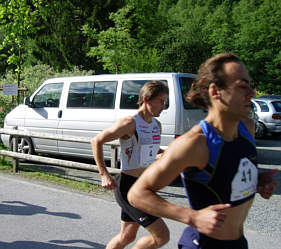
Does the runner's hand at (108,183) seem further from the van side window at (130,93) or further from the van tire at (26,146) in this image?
the van tire at (26,146)

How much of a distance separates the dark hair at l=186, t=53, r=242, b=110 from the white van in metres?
4.89

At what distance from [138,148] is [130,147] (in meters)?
0.08

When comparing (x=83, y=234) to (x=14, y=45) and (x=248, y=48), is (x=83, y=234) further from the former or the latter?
(x=248, y=48)

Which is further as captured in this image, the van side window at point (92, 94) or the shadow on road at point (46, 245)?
the van side window at point (92, 94)

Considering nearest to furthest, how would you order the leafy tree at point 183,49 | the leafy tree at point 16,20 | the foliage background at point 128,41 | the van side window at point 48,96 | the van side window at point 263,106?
the van side window at point 48,96
the leafy tree at point 16,20
the van side window at point 263,106
the foliage background at point 128,41
the leafy tree at point 183,49

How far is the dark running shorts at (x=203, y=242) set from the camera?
1.85 metres

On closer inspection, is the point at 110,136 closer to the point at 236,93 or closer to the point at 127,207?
the point at 127,207

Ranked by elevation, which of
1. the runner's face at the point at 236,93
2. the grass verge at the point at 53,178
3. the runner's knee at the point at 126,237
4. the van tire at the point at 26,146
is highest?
the runner's face at the point at 236,93

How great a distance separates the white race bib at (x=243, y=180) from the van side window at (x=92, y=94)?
5.91 m

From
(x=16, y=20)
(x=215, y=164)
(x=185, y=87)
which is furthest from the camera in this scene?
(x=16, y=20)

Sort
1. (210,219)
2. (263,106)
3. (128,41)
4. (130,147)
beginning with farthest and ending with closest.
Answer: (128,41) → (263,106) → (130,147) → (210,219)

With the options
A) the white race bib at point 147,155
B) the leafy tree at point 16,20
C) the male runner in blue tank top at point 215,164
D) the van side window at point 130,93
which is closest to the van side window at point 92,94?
the van side window at point 130,93

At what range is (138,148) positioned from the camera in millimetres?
3322

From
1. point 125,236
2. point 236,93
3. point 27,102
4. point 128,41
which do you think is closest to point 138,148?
point 125,236
